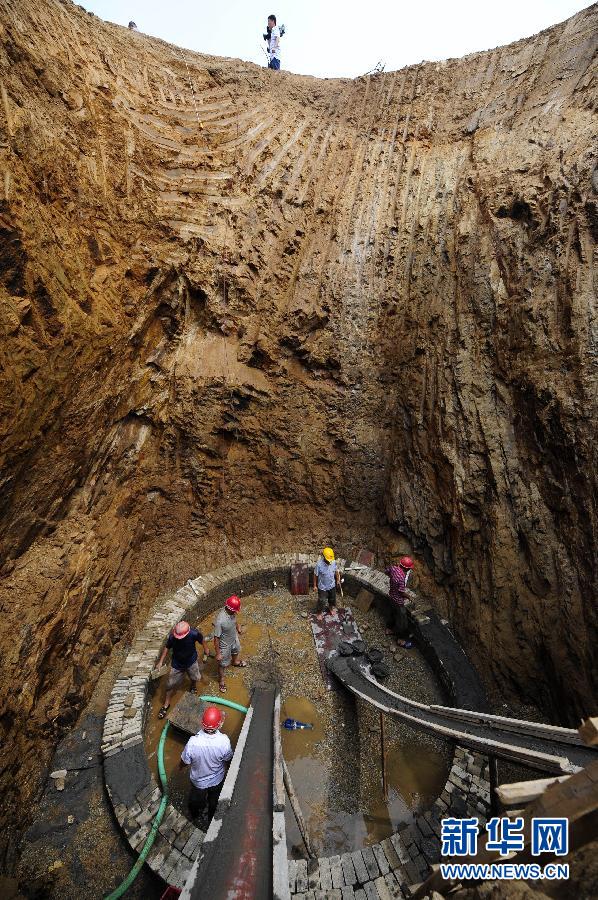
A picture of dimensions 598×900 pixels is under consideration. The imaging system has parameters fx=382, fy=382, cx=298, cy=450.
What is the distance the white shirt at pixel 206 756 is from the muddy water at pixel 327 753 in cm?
77

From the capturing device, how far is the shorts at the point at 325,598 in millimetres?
6791

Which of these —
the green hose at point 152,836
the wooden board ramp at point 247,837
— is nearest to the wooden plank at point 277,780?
the wooden board ramp at point 247,837

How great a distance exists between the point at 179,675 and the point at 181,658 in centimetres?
38

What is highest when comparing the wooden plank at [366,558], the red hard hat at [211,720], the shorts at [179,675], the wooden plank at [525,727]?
the wooden plank at [366,558]

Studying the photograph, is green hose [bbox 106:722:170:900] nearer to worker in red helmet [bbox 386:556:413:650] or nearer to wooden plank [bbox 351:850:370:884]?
wooden plank [bbox 351:850:370:884]

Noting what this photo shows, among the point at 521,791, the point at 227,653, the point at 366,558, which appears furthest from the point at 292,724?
the point at 521,791

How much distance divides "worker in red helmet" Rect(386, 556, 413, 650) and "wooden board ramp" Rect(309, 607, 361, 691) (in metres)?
0.69

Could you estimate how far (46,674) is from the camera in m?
4.48

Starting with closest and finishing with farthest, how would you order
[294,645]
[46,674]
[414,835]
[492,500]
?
[414,835] → [46,674] → [492,500] → [294,645]

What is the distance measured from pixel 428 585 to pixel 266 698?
3342 mm

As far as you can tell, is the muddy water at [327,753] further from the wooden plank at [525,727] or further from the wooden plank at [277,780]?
the wooden plank at [525,727]

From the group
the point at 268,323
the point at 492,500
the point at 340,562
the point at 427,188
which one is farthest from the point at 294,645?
the point at 427,188

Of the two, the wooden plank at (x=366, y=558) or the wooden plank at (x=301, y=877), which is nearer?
the wooden plank at (x=301, y=877)

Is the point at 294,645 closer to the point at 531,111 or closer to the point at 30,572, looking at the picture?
the point at 30,572
